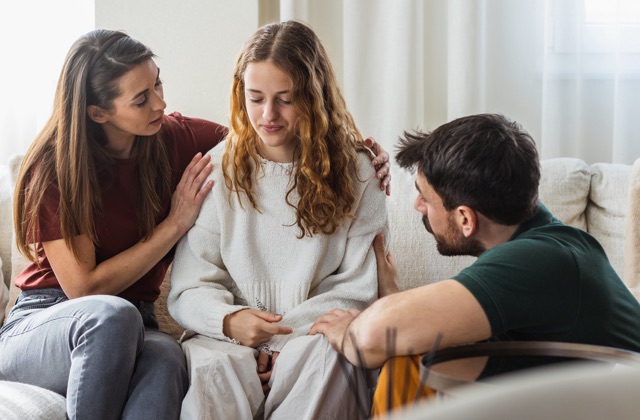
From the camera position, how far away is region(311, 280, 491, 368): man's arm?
154cm

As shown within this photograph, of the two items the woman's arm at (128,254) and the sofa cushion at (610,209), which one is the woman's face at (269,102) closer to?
the woman's arm at (128,254)

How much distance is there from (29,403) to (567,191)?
1.46 m

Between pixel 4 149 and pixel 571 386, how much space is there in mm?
2924

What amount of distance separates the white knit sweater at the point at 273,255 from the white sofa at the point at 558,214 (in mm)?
279

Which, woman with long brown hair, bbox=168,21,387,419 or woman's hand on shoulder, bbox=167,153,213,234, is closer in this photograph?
woman with long brown hair, bbox=168,21,387,419

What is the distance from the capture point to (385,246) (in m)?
2.26

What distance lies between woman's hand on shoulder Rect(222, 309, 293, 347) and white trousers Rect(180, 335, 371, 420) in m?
0.05

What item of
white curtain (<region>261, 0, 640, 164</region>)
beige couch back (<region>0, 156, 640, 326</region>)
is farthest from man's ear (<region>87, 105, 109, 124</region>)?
white curtain (<region>261, 0, 640, 164</region>)

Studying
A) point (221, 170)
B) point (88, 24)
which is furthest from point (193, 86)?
point (221, 170)

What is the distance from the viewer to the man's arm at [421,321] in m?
1.54

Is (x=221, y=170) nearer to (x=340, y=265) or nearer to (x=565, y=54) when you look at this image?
(x=340, y=265)

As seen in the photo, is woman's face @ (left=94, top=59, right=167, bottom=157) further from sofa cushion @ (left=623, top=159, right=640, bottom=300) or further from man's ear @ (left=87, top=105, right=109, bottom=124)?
sofa cushion @ (left=623, top=159, right=640, bottom=300)

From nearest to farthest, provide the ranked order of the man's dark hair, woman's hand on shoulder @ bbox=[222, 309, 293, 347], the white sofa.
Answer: the man's dark hair < woman's hand on shoulder @ bbox=[222, 309, 293, 347] < the white sofa

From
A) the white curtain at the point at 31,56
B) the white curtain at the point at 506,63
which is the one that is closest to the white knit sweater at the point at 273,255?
the white curtain at the point at 506,63
